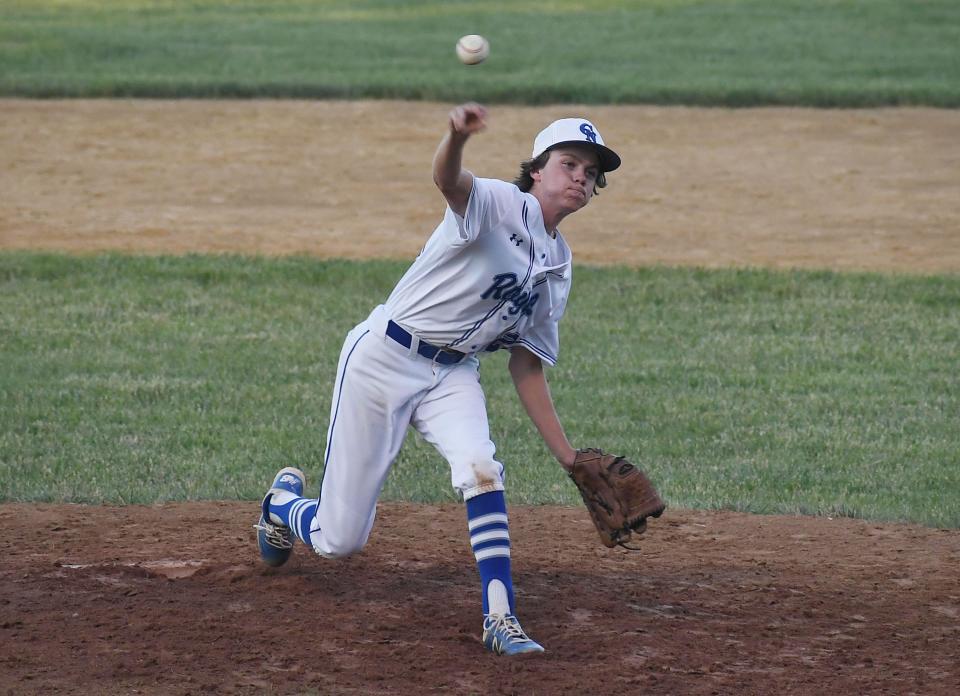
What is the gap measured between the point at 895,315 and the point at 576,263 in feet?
8.07

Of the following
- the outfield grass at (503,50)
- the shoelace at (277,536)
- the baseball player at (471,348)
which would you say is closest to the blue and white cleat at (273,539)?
the shoelace at (277,536)

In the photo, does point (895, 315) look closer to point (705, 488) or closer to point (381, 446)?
point (705, 488)

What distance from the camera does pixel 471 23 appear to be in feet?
77.3

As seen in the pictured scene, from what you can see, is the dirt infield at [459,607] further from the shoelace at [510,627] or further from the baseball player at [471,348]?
the baseball player at [471,348]

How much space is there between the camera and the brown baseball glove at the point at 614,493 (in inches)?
195

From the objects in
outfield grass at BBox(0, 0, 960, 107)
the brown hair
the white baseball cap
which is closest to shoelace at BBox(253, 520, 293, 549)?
the brown hair

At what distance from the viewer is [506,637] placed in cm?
457

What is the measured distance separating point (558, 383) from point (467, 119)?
447cm

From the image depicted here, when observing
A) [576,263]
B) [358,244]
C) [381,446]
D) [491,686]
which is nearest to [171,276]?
[358,244]

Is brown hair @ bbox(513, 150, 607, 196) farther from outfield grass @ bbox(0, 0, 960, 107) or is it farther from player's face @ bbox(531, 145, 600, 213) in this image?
outfield grass @ bbox(0, 0, 960, 107)

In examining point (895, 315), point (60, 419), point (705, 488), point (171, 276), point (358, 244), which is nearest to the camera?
point (705, 488)

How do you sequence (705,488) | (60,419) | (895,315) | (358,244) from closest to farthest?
1. (705,488)
2. (60,419)
3. (895,315)
4. (358,244)

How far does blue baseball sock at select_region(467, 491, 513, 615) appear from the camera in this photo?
4641 mm

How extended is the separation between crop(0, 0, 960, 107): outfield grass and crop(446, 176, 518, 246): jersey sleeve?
12.2 metres
